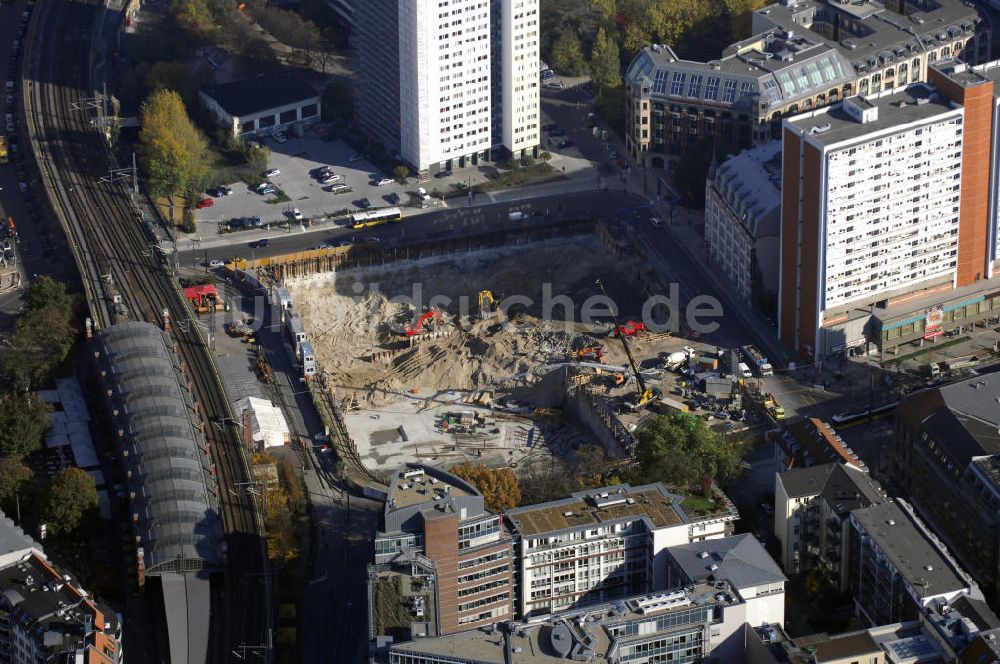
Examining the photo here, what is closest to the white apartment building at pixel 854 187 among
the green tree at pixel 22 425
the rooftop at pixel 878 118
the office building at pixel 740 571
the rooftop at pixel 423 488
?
the rooftop at pixel 878 118

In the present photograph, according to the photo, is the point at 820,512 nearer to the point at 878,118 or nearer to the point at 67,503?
the point at 878,118

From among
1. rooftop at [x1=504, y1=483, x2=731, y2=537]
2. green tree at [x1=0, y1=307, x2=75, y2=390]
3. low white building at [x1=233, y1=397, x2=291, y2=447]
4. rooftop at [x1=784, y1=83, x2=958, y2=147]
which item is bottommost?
low white building at [x1=233, y1=397, x2=291, y2=447]

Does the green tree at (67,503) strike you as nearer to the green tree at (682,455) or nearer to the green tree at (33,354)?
the green tree at (33,354)

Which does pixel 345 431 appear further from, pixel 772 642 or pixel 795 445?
pixel 772 642

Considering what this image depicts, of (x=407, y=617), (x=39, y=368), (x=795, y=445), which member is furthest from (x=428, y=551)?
(x=39, y=368)

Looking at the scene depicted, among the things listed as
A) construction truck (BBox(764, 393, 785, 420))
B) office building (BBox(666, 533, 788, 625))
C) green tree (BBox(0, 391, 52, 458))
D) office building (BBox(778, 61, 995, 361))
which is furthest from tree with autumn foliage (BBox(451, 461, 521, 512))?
office building (BBox(778, 61, 995, 361))

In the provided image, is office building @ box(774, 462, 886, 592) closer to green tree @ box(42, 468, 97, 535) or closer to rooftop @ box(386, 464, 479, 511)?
rooftop @ box(386, 464, 479, 511)

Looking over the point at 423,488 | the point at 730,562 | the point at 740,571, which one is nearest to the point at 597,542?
the point at 730,562
